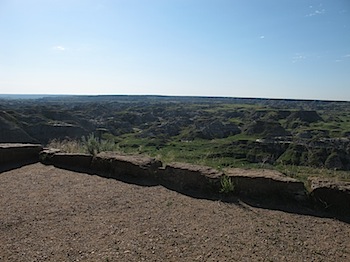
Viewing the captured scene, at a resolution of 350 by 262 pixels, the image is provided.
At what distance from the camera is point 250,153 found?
46.4 metres

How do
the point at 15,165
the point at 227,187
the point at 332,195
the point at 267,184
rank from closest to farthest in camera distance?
1. the point at 332,195
2. the point at 267,184
3. the point at 227,187
4. the point at 15,165

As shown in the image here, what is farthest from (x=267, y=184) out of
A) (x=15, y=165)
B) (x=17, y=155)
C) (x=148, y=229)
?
(x=17, y=155)

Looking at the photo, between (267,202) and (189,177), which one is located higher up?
(189,177)

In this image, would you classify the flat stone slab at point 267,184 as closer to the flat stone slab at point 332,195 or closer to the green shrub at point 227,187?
the green shrub at point 227,187

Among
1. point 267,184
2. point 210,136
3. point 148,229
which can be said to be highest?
point 267,184

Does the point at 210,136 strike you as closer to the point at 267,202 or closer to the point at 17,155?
the point at 17,155

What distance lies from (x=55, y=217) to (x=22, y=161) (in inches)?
157

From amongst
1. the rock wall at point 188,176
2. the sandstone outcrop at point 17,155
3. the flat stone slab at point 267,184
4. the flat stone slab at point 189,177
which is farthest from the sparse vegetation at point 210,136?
the flat stone slab at point 267,184

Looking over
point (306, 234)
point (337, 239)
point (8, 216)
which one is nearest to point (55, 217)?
point (8, 216)

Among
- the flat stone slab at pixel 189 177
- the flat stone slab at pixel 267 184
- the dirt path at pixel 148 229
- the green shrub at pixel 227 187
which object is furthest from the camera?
the flat stone slab at pixel 189 177

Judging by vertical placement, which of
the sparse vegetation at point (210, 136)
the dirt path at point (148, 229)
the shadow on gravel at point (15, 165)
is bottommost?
the sparse vegetation at point (210, 136)

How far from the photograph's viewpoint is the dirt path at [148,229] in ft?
12.5

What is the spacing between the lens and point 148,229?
→ 4441 mm

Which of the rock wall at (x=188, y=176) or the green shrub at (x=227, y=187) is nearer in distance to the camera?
the rock wall at (x=188, y=176)
